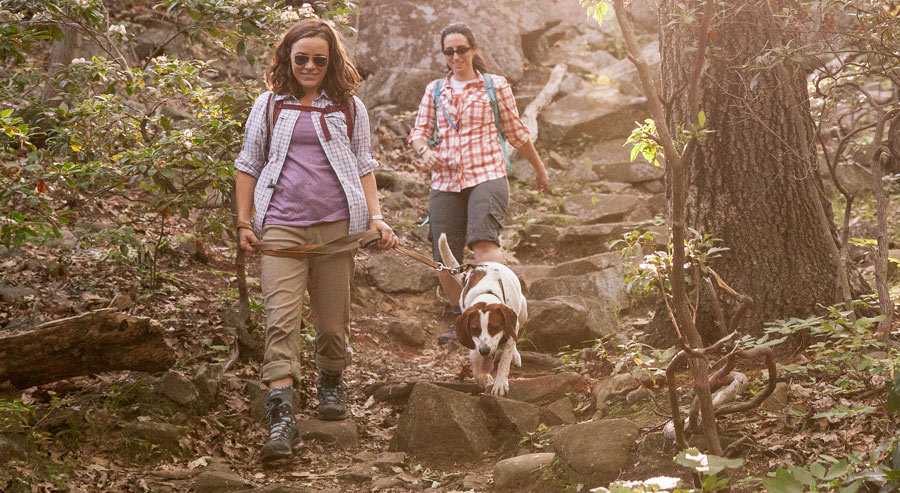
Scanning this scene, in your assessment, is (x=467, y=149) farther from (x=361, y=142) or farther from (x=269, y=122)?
(x=269, y=122)

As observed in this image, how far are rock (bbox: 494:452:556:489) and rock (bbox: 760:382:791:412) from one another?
0.96 metres

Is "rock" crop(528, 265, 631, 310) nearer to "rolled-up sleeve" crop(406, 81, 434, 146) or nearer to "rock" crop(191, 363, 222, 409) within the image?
"rolled-up sleeve" crop(406, 81, 434, 146)

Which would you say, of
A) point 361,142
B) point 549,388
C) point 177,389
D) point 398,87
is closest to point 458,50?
point 361,142

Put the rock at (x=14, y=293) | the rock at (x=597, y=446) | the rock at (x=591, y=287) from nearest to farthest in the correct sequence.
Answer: the rock at (x=597, y=446) < the rock at (x=14, y=293) < the rock at (x=591, y=287)

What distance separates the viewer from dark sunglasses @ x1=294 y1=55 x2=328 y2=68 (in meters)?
3.97

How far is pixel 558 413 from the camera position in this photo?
→ 166 inches

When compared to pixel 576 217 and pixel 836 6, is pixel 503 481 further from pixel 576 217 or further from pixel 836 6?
pixel 576 217

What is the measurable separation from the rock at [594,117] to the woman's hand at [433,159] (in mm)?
6164

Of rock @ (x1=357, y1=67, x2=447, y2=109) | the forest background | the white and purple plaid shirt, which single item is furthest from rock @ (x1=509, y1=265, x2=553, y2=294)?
rock @ (x1=357, y1=67, x2=447, y2=109)

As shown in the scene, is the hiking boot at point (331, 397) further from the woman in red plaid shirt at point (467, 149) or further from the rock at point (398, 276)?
the rock at point (398, 276)

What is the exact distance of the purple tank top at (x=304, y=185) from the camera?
400cm

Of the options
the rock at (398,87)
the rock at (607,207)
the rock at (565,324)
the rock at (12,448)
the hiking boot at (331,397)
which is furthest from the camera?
the rock at (398,87)

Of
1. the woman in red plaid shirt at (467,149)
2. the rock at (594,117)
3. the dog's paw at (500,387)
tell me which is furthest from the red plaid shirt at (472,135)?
the rock at (594,117)

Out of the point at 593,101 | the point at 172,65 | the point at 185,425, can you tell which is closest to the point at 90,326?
the point at 185,425
